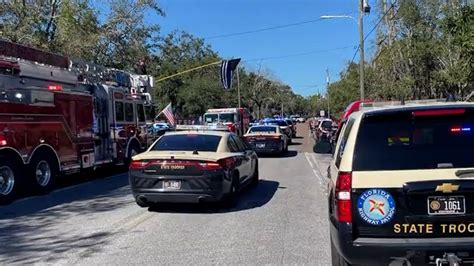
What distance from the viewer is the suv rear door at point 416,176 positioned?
4602mm

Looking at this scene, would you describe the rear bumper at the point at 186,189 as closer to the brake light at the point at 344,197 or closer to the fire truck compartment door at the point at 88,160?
the brake light at the point at 344,197

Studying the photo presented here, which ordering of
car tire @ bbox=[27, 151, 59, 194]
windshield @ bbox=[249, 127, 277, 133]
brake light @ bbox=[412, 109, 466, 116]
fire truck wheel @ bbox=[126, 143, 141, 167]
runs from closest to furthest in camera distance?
brake light @ bbox=[412, 109, 466, 116]
car tire @ bbox=[27, 151, 59, 194]
fire truck wheel @ bbox=[126, 143, 141, 167]
windshield @ bbox=[249, 127, 277, 133]

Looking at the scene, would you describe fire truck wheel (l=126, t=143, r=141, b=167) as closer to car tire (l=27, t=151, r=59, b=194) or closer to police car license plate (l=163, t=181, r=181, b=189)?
car tire (l=27, t=151, r=59, b=194)

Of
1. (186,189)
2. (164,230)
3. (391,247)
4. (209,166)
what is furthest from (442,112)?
(186,189)

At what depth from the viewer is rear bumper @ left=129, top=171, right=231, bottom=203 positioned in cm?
1006

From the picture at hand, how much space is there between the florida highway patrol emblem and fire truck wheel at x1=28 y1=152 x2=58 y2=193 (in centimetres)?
979

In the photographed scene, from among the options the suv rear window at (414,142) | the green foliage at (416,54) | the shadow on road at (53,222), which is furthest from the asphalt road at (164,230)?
the green foliage at (416,54)

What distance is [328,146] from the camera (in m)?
7.78

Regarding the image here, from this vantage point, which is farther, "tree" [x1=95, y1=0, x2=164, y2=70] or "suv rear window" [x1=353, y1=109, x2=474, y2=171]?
"tree" [x1=95, y1=0, x2=164, y2=70]

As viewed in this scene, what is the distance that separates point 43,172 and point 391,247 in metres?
10.6

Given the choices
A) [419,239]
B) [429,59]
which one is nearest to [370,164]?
[419,239]

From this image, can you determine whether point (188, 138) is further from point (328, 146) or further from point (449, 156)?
point (449, 156)

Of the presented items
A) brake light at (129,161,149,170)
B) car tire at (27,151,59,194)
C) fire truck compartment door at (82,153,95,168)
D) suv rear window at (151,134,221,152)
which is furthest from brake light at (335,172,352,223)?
fire truck compartment door at (82,153,95,168)

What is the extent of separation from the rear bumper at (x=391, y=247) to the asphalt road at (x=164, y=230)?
6.50ft
